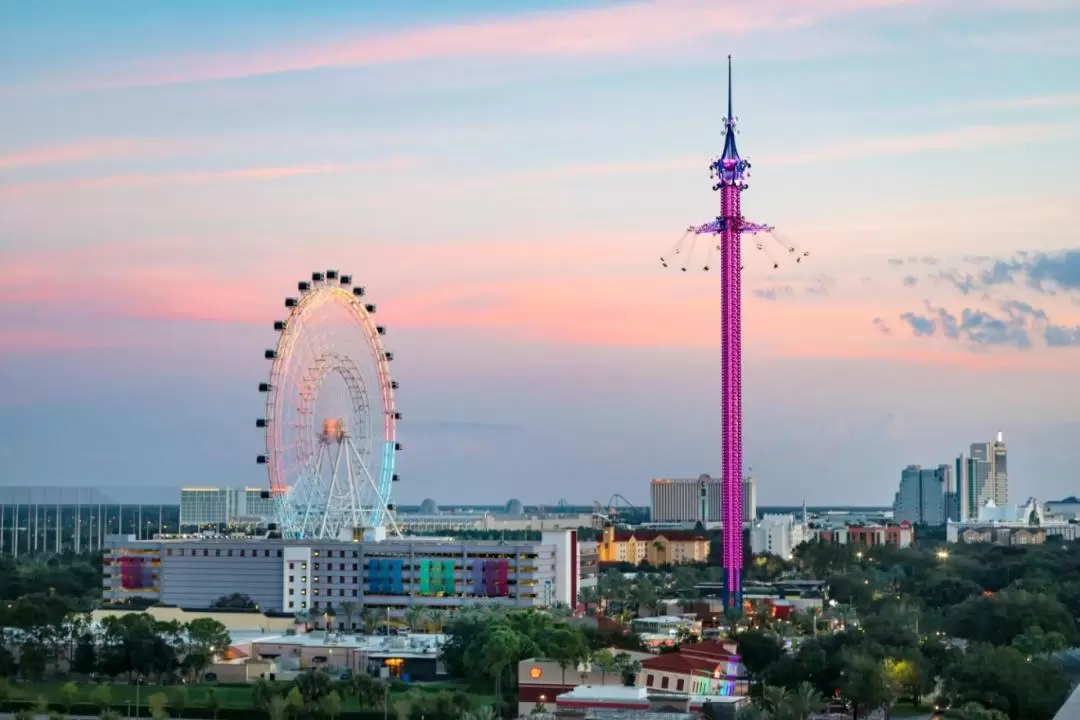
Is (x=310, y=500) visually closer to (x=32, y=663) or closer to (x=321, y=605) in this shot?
(x=321, y=605)

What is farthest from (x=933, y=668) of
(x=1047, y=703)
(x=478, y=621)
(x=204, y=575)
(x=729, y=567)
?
(x=204, y=575)

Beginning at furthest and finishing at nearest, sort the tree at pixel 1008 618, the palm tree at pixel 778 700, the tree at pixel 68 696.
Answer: the tree at pixel 1008 618
the tree at pixel 68 696
the palm tree at pixel 778 700

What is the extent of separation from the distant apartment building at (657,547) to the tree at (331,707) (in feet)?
331

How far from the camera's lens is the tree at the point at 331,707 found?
57594mm

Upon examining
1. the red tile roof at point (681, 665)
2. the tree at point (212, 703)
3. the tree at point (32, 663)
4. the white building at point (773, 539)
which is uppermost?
the white building at point (773, 539)

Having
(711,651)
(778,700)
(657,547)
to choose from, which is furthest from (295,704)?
(657,547)

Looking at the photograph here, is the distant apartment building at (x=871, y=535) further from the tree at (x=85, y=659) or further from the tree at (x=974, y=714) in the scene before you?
the tree at (x=974, y=714)

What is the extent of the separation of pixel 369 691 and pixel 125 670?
506 inches

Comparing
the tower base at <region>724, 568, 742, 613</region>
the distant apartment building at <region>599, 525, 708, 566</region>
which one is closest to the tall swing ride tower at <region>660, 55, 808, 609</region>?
the tower base at <region>724, 568, 742, 613</region>

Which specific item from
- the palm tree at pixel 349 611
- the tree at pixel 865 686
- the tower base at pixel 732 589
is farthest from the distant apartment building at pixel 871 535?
the tree at pixel 865 686

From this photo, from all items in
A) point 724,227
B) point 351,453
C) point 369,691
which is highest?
point 724,227

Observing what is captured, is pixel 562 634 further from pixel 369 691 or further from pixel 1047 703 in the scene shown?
pixel 1047 703


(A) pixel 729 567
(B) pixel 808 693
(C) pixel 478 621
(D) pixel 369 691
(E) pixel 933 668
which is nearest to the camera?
(B) pixel 808 693

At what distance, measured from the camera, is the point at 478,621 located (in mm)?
71625
